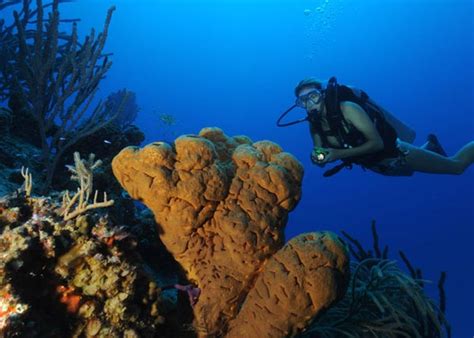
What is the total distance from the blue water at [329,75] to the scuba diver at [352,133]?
132 ft

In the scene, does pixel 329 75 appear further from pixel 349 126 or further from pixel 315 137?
pixel 349 126

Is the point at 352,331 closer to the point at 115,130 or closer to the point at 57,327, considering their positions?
the point at 57,327

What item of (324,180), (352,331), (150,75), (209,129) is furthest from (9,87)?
(150,75)

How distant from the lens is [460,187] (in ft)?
230

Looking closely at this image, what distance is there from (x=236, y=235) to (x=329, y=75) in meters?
105

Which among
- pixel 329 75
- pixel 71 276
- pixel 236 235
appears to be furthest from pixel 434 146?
pixel 329 75

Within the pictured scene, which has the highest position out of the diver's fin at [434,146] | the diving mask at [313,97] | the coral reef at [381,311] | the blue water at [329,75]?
the blue water at [329,75]

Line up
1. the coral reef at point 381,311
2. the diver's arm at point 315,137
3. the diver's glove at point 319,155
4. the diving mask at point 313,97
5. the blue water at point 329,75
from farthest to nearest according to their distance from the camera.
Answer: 1. the blue water at point 329,75
2. the diver's arm at point 315,137
3. the diving mask at point 313,97
4. the diver's glove at point 319,155
5. the coral reef at point 381,311

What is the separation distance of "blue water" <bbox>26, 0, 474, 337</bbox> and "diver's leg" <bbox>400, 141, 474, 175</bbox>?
38.8 metres

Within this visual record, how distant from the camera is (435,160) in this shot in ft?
21.0

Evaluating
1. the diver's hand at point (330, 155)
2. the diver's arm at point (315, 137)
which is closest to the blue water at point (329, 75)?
the diver's arm at point (315, 137)

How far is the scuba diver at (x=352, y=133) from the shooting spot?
5.14 m

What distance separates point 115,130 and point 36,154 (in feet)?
4.22

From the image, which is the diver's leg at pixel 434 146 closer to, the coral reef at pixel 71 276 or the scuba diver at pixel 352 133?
the scuba diver at pixel 352 133
